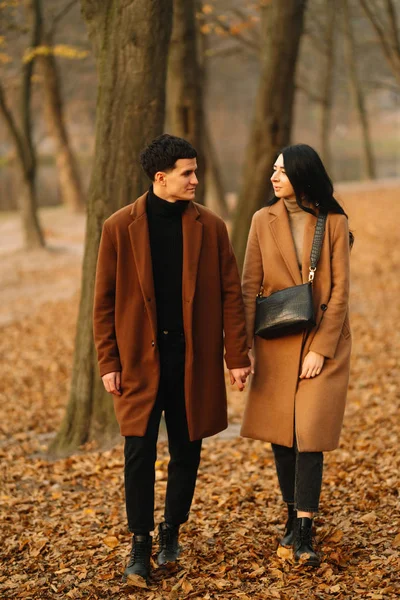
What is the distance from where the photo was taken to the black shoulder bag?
166 inches

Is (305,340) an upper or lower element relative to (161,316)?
lower

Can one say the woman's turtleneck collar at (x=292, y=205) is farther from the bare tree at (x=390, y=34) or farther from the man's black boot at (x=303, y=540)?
the bare tree at (x=390, y=34)

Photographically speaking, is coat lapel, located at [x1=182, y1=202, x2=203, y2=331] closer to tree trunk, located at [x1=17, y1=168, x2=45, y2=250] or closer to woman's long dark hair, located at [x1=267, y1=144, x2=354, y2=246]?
woman's long dark hair, located at [x1=267, y1=144, x2=354, y2=246]

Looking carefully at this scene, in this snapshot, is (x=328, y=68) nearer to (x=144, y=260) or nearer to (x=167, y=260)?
(x=167, y=260)

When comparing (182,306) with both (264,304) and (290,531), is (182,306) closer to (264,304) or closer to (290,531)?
(264,304)

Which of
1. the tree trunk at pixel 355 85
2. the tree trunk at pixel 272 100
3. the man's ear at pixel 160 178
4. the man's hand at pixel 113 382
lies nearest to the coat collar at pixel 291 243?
the man's ear at pixel 160 178

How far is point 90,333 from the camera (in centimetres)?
668

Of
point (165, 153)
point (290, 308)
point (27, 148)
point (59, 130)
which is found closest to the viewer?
point (165, 153)

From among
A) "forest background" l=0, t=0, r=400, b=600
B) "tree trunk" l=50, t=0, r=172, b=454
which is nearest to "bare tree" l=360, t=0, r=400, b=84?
"forest background" l=0, t=0, r=400, b=600

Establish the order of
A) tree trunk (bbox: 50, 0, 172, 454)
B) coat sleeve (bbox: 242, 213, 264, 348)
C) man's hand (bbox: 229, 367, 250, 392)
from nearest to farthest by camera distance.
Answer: man's hand (bbox: 229, 367, 250, 392) < coat sleeve (bbox: 242, 213, 264, 348) < tree trunk (bbox: 50, 0, 172, 454)

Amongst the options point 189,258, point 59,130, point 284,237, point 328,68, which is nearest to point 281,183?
point 284,237

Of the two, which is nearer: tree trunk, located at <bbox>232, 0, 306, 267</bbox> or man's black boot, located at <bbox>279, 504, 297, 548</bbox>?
man's black boot, located at <bbox>279, 504, 297, 548</bbox>

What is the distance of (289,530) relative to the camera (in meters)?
4.61

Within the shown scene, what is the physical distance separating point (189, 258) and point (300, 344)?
717 mm
